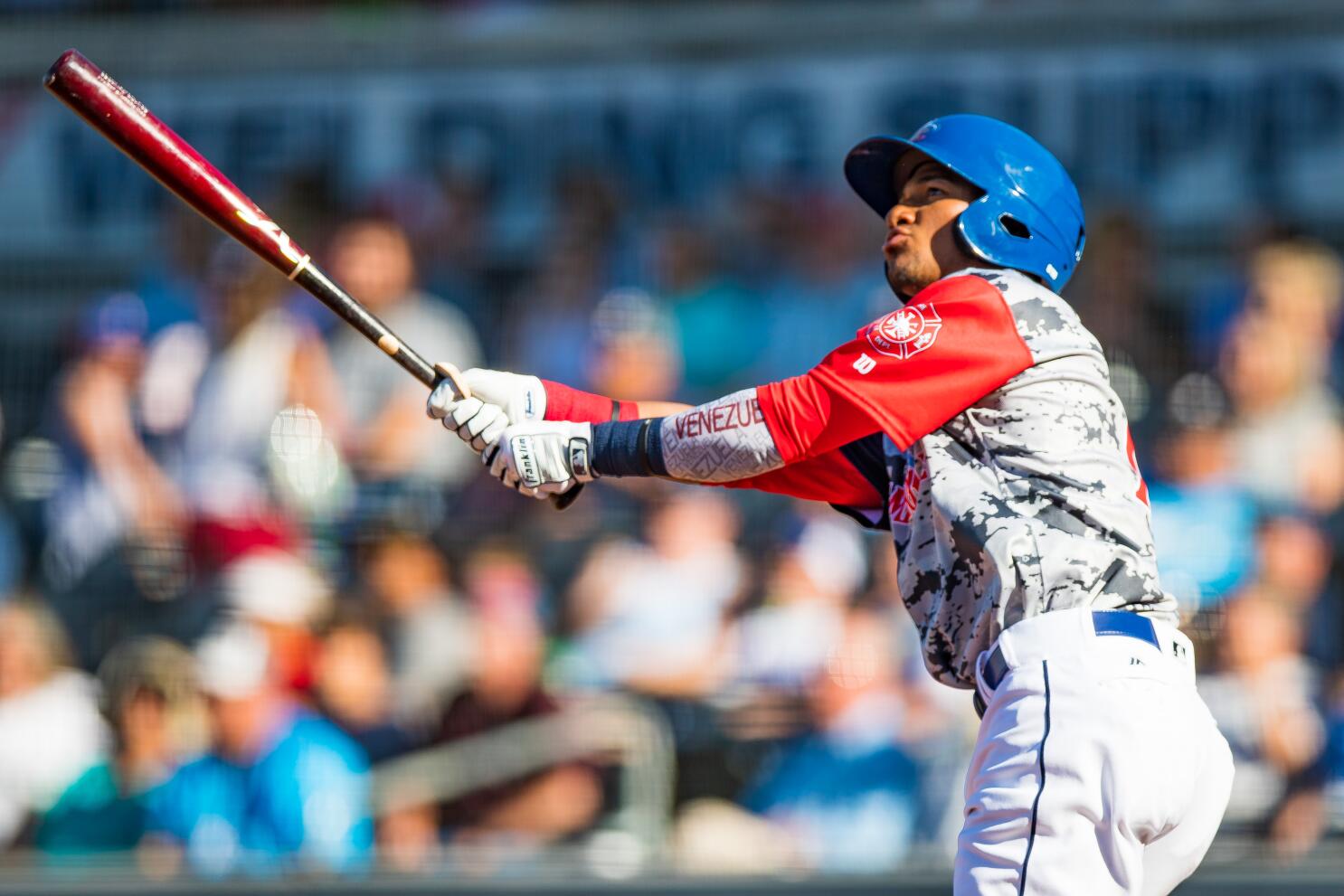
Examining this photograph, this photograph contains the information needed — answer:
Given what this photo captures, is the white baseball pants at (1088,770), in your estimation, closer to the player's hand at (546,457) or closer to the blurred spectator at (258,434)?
the player's hand at (546,457)

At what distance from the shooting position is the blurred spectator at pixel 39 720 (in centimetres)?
635

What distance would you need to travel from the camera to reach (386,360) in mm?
6785

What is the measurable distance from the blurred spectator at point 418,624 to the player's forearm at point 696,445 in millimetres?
3108

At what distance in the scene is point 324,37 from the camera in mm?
7508

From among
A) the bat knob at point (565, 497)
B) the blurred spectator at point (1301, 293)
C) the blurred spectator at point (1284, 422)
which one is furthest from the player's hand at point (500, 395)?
the blurred spectator at point (1301, 293)

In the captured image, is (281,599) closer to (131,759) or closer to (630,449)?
(131,759)

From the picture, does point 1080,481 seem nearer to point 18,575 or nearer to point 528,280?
point 528,280

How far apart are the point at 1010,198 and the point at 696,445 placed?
2.54ft

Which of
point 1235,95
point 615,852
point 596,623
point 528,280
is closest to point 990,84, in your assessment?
point 1235,95

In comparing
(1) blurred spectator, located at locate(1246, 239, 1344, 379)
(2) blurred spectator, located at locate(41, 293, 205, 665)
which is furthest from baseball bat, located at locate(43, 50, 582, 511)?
(1) blurred spectator, located at locate(1246, 239, 1344, 379)

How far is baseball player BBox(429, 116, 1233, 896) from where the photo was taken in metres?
3.00

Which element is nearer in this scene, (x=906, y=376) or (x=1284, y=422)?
(x=906, y=376)

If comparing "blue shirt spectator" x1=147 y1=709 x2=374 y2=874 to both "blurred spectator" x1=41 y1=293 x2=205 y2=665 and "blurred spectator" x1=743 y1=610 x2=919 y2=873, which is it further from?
"blurred spectator" x1=743 y1=610 x2=919 y2=873

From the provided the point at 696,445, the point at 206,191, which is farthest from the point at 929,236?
the point at 206,191
